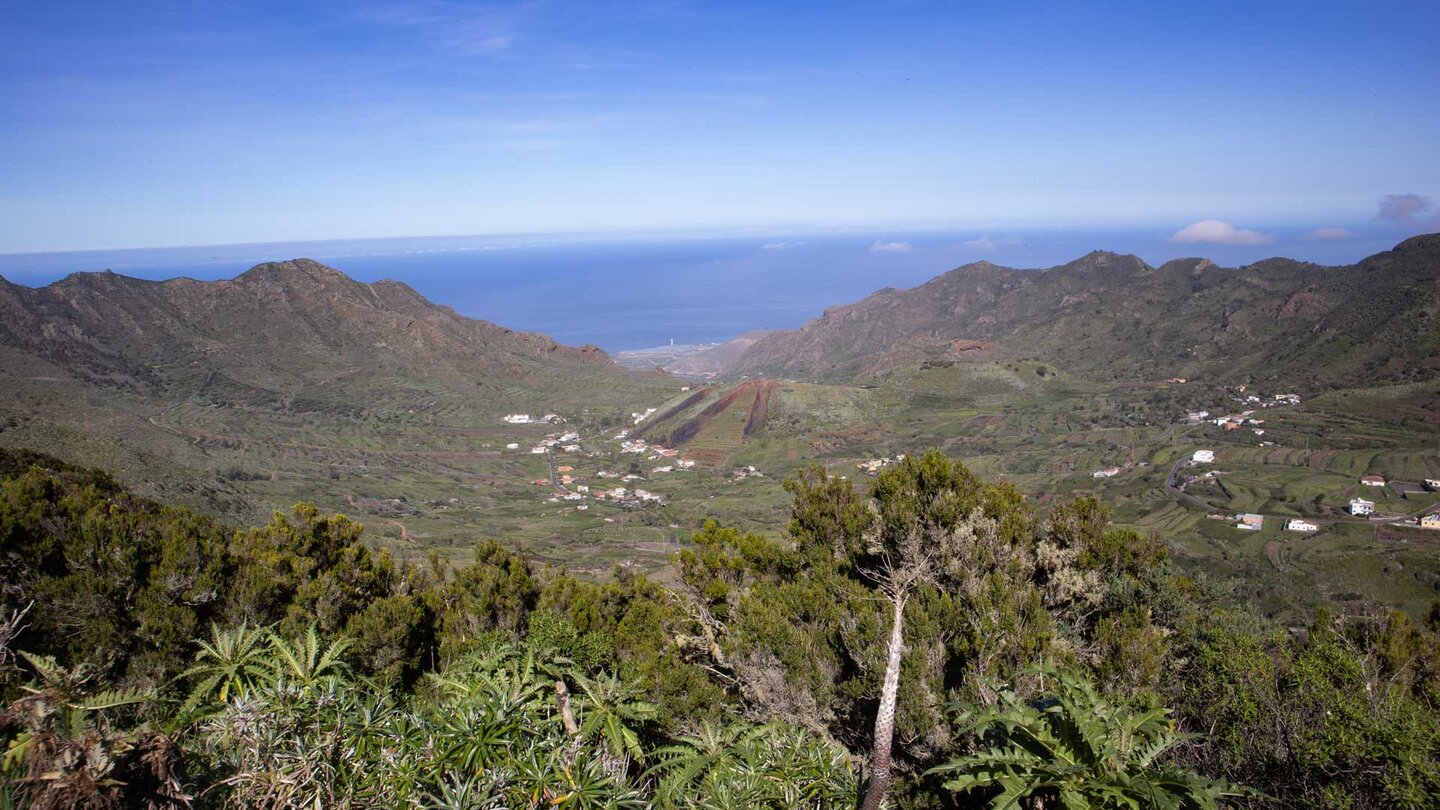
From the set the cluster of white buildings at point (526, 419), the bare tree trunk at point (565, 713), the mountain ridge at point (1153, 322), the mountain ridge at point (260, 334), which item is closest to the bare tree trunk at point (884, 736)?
the bare tree trunk at point (565, 713)

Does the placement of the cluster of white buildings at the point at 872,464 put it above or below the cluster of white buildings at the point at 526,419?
below

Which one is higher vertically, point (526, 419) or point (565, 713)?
point (565, 713)

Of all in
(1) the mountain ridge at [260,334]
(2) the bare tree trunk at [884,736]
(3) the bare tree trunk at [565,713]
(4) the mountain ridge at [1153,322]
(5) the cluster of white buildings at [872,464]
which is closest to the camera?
(3) the bare tree trunk at [565,713]

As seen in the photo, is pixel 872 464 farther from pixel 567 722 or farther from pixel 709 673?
pixel 567 722

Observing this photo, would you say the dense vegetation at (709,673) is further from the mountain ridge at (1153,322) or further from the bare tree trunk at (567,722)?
the mountain ridge at (1153,322)

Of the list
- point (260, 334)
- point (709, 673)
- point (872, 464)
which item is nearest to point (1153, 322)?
point (872, 464)

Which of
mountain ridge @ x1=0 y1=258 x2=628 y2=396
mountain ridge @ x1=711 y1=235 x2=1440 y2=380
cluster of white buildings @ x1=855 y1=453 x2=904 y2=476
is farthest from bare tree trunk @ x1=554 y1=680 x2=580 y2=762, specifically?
mountain ridge @ x1=711 y1=235 x2=1440 y2=380

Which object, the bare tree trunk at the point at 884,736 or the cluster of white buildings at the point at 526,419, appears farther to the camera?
the cluster of white buildings at the point at 526,419

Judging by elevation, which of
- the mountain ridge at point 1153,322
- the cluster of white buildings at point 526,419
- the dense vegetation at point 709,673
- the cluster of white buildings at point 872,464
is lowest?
the cluster of white buildings at point 872,464
